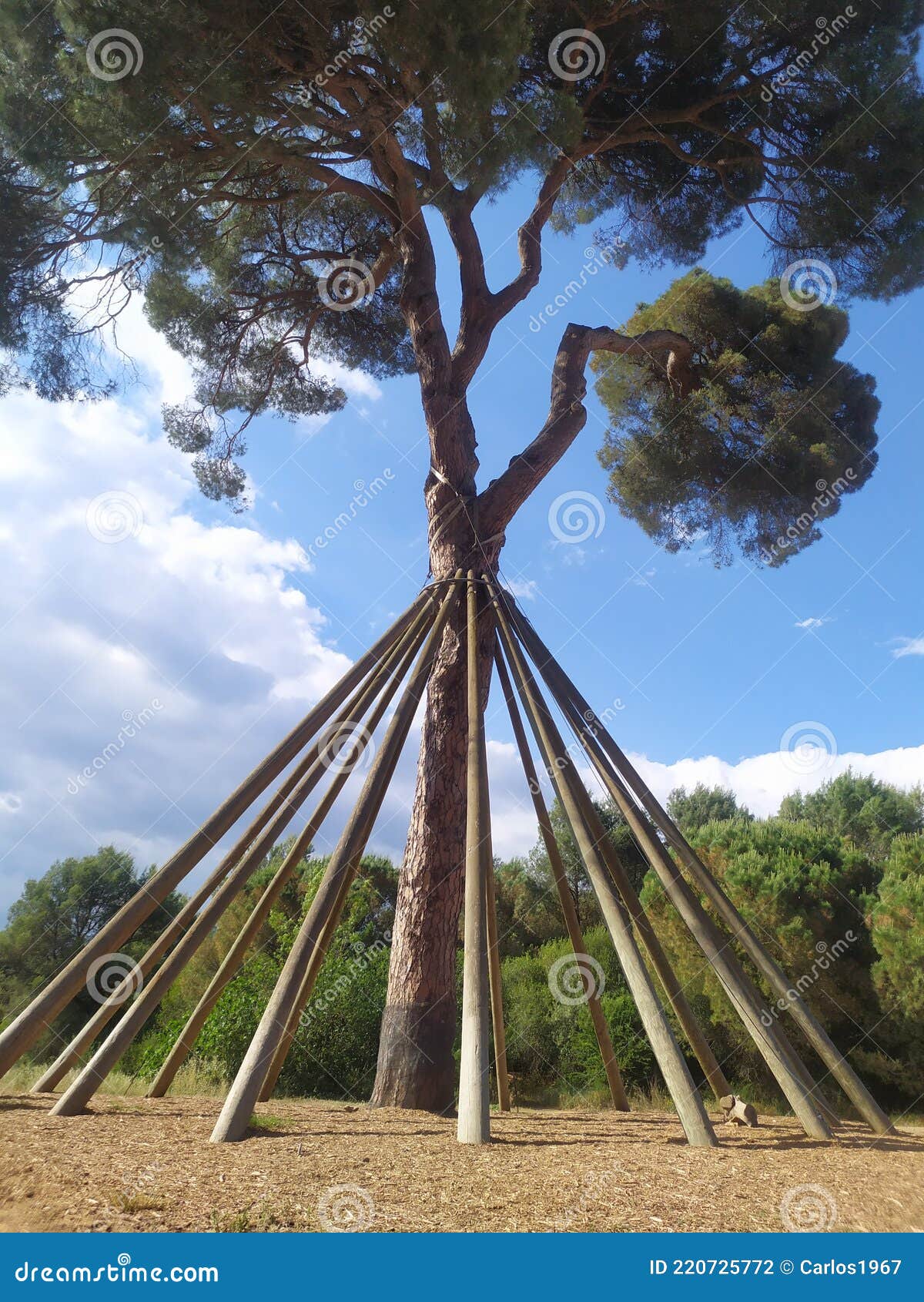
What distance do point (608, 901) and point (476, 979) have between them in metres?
0.88

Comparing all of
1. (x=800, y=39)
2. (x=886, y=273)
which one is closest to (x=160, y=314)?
(x=800, y=39)

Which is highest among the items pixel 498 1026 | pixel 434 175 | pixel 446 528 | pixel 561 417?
pixel 434 175

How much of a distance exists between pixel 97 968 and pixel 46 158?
5.53 meters

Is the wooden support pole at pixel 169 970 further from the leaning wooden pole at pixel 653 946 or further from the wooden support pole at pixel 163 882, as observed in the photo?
the leaning wooden pole at pixel 653 946

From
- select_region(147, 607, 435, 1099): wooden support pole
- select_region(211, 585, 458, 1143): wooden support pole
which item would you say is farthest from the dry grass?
select_region(211, 585, 458, 1143): wooden support pole

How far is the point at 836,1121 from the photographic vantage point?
457 centimetres

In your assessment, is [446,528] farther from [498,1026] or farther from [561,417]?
[498,1026]

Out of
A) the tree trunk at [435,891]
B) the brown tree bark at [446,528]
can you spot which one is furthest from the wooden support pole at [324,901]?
the brown tree bark at [446,528]

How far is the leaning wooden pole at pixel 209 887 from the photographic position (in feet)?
14.5

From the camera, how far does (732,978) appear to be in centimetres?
406

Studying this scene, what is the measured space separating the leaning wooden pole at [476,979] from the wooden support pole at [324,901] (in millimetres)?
558

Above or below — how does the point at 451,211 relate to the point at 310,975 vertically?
above

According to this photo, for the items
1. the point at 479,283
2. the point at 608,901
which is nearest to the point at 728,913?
the point at 608,901

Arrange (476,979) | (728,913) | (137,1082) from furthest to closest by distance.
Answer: (137,1082) < (728,913) < (476,979)
